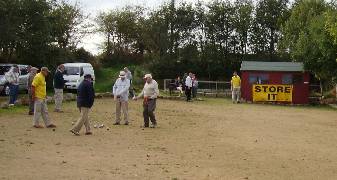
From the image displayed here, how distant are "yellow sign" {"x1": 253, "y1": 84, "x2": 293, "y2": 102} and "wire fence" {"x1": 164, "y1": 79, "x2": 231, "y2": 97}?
5.07 m

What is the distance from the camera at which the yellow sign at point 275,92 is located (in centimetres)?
3738

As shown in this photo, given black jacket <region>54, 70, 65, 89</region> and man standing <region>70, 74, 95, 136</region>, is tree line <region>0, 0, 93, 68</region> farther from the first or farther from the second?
man standing <region>70, 74, 95, 136</region>

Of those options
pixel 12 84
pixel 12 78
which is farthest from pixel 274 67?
pixel 12 84

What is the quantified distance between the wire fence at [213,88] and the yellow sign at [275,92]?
5.07 meters

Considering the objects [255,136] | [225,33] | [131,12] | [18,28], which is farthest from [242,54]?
[255,136]

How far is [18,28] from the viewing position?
3488 cm

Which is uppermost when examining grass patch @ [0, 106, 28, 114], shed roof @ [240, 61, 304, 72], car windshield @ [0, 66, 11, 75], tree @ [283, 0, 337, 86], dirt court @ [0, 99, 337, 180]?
tree @ [283, 0, 337, 86]

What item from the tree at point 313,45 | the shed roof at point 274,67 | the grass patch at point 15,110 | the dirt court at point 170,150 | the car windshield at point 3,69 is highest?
the tree at point 313,45

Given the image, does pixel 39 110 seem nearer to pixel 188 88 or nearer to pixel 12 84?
pixel 12 84

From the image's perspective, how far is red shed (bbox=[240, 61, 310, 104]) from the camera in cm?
3741

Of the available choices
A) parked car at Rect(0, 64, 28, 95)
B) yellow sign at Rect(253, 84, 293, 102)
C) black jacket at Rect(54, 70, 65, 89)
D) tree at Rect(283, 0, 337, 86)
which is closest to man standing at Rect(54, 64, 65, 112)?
black jacket at Rect(54, 70, 65, 89)

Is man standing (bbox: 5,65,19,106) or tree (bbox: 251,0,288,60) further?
tree (bbox: 251,0,288,60)

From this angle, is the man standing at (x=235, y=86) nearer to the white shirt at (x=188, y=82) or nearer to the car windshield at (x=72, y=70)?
the white shirt at (x=188, y=82)

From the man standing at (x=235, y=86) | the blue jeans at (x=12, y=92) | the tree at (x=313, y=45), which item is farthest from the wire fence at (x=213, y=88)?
the blue jeans at (x=12, y=92)
